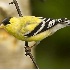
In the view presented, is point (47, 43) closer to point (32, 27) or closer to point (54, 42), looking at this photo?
point (54, 42)

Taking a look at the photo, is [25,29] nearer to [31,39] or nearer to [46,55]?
[31,39]

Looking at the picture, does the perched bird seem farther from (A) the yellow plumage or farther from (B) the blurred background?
(B) the blurred background

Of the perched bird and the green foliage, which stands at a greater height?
the green foliage

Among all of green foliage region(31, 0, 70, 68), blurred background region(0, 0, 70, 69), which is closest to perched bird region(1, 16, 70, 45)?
blurred background region(0, 0, 70, 69)

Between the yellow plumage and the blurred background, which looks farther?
the blurred background

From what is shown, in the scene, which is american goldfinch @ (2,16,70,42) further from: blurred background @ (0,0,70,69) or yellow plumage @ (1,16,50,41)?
blurred background @ (0,0,70,69)

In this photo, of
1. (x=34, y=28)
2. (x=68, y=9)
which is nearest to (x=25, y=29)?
(x=34, y=28)

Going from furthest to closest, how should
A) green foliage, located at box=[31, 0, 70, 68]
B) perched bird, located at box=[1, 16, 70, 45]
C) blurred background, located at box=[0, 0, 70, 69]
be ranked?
green foliage, located at box=[31, 0, 70, 68] < blurred background, located at box=[0, 0, 70, 69] < perched bird, located at box=[1, 16, 70, 45]

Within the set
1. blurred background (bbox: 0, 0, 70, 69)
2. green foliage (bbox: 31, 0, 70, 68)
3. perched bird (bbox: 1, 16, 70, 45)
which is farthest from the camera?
green foliage (bbox: 31, 0, 70, 68)
